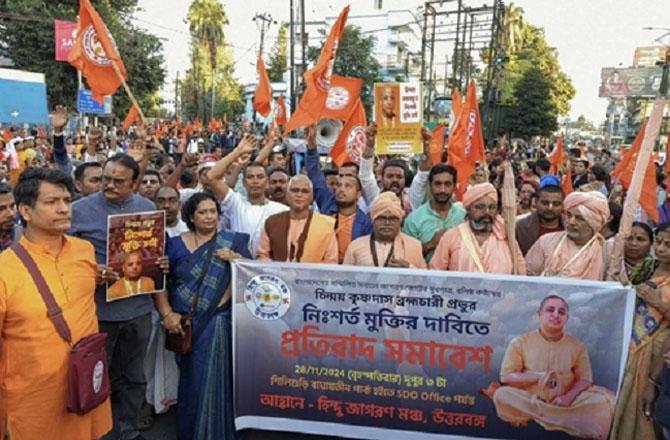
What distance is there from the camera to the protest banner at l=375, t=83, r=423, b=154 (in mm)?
5945

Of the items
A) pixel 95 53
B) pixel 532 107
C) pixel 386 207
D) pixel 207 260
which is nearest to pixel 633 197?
pixel 386 207

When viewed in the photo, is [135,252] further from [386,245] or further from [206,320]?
[386,245]

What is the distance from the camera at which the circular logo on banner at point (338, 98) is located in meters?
6.98

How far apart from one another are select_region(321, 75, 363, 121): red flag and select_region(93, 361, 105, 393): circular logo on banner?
476cm

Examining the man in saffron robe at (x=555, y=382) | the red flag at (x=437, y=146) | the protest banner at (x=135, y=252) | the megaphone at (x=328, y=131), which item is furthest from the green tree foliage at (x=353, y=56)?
the man in saffron robe at (x=555, y=382)

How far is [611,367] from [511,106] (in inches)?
1344

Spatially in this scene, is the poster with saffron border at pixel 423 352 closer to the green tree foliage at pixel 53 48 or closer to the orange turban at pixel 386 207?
the orange turban at pixel 386 207

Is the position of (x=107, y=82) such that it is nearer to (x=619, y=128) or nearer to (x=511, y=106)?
(x=511, y=106)

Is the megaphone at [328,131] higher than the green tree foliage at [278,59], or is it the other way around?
the green tree foliage at [278,59]

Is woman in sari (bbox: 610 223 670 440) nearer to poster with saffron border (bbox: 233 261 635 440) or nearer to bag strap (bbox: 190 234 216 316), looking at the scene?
poster with saffron border (bbox: 233 261 635 440)

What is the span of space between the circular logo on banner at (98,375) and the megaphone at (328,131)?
5.68 metres

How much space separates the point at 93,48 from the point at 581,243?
4.50 m

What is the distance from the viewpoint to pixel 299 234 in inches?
141

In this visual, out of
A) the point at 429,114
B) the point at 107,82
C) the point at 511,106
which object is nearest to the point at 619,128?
the point at 511,106
